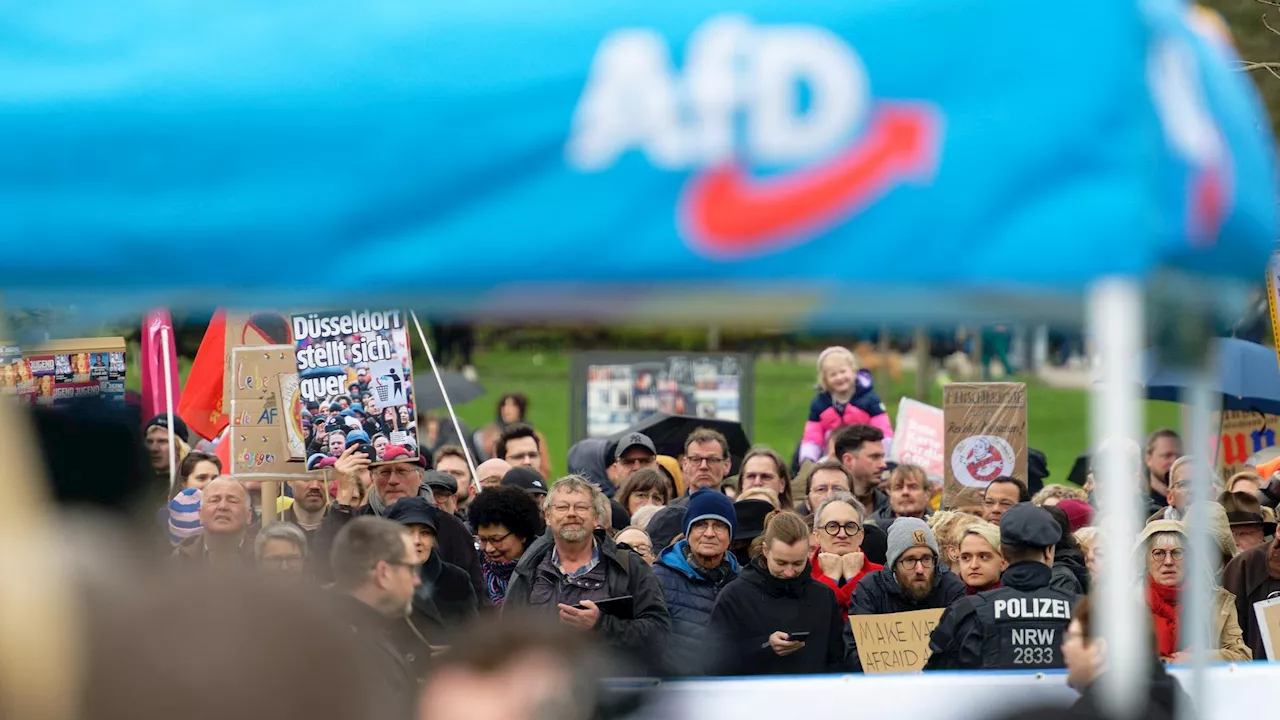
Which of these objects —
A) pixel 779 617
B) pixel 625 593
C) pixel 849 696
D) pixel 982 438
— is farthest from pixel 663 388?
pixel 849 696

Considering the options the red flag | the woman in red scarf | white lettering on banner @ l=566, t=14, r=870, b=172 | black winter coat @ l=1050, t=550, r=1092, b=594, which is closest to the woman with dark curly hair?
the red flag

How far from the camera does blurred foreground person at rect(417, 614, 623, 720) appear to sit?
2918mm

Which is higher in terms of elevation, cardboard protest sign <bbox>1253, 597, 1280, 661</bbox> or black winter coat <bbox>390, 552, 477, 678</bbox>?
black winter coat <bbox>390, 552, 477, 678</bbox>

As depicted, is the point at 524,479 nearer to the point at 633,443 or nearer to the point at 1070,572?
the point at 633,443

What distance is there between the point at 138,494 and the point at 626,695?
1519 mm

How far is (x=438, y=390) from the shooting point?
16.9 metres

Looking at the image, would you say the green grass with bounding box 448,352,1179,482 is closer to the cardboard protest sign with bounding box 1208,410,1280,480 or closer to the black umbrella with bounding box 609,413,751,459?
the cardboard protest sign with bounding box 1208,410,1280,480

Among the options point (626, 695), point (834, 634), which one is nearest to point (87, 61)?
point (626, 695)

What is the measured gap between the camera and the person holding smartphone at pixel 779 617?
23.5 feet

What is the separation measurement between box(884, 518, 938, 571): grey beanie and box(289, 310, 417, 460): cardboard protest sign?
226cm

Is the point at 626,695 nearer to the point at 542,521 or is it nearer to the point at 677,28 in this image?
the point at 677,28

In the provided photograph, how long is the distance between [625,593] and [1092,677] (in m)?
3.60

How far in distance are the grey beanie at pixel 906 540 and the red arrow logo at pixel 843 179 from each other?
16.0 ft

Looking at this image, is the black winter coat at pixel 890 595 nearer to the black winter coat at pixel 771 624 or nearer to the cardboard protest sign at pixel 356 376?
the black winter coat at pixel 771 624
